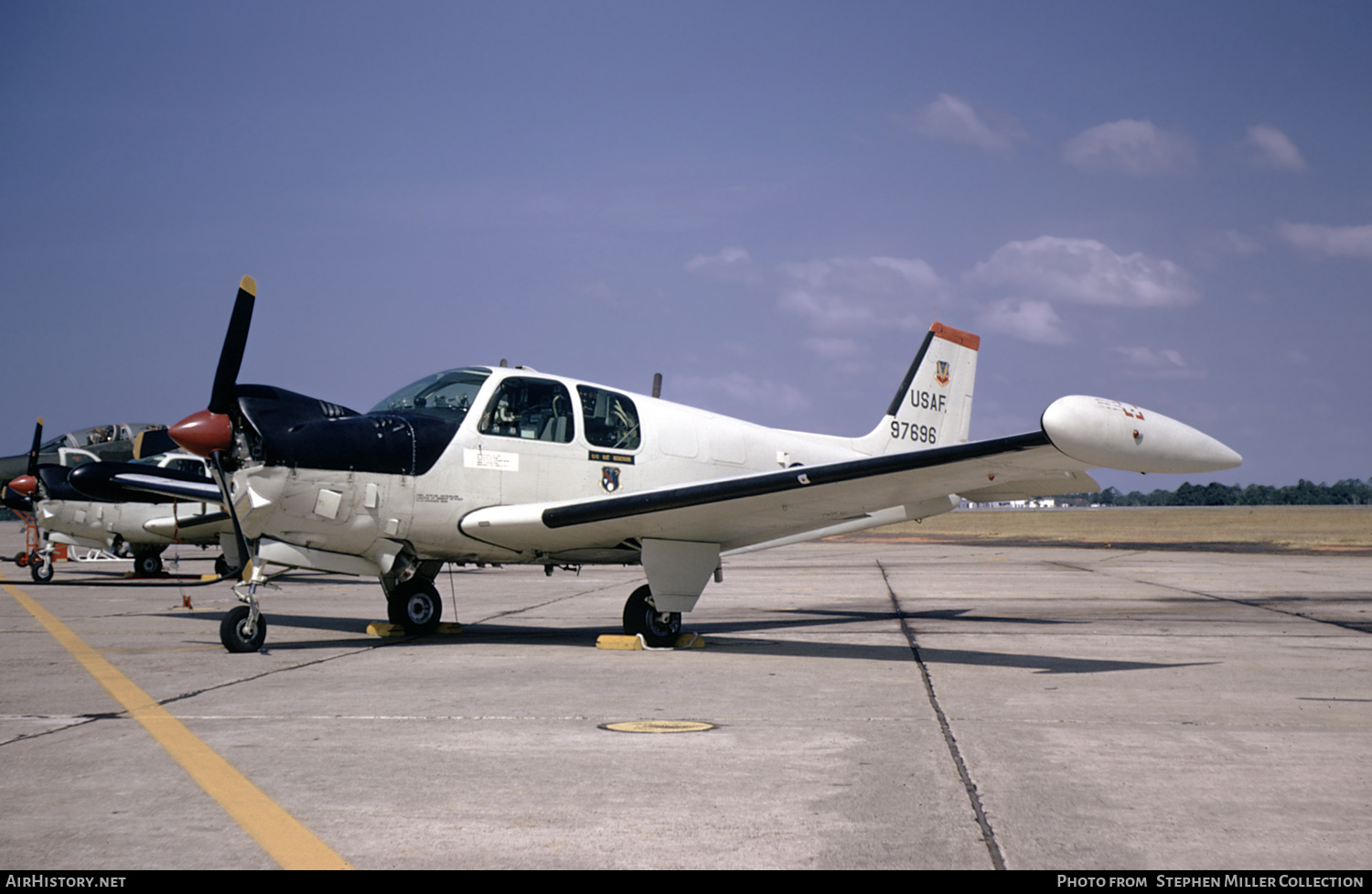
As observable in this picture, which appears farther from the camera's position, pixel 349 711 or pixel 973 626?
pixel 973 626

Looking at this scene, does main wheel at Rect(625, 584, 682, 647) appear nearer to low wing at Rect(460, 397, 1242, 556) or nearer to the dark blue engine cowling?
low wing at Rect(460, 397, 1242, 556)

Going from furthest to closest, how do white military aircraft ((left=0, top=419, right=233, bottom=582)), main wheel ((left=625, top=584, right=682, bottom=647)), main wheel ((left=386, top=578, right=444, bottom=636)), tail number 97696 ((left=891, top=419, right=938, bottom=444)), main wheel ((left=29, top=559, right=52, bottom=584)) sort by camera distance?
white military aircraft ((left=0, top=419, right=233, bottom=582)) < main wheel ((left=29, top=559, right=52, bottom=584)) < tail number 97696 ((left=891, top=419, right=938, bottom=444)) < main wheel ((left=386, top=578, right=444, bottom=636)) < main wheel ((left=625, top=584, right=682, bottom=647))

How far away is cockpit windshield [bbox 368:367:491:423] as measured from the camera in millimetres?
10102

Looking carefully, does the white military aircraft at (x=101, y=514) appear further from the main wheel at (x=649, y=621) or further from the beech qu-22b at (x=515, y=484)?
the main wheel at (x=649, y=621)

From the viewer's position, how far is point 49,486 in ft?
74.7

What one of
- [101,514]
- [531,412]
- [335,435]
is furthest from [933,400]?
[101,514]

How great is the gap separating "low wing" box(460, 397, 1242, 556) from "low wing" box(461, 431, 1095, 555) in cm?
1

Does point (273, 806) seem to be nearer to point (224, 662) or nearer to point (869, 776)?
point (869, 776)

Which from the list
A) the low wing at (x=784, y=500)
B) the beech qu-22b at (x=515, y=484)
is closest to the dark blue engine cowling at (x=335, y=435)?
the beech qu-22b at (x=515, y=484)

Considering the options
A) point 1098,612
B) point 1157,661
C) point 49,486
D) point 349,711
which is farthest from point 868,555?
point 349,711

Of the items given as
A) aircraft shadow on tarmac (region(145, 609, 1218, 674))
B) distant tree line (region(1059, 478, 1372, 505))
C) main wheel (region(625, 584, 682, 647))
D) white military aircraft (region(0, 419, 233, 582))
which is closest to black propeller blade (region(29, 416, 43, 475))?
white military aircraft (region(0, 419, 233, 582))

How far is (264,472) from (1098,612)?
1044cm

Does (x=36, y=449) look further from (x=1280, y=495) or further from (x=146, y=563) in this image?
(x=1280, y=495)

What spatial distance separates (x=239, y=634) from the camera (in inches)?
365
